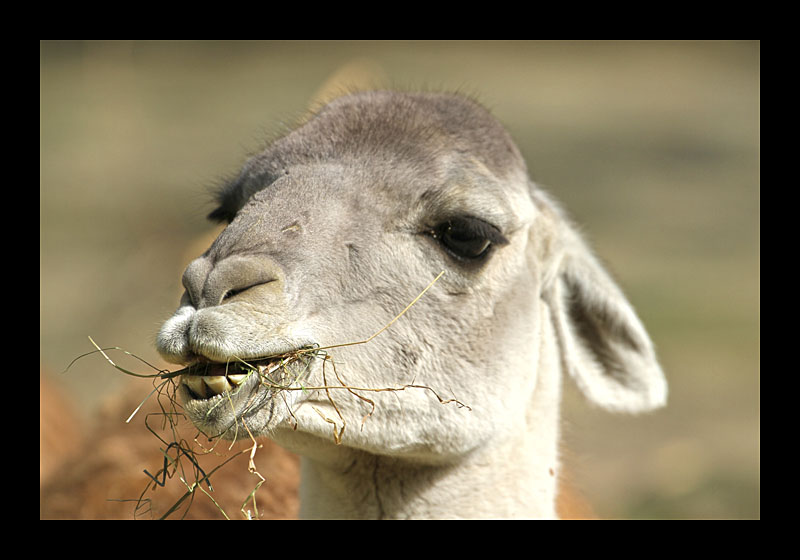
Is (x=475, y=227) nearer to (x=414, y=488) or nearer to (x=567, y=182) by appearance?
(x=414, y=488)

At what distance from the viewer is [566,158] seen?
16.4m

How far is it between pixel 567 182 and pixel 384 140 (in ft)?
41.6

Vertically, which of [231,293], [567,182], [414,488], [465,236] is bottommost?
[414,488]

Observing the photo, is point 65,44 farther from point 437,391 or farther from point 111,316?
point 437,391

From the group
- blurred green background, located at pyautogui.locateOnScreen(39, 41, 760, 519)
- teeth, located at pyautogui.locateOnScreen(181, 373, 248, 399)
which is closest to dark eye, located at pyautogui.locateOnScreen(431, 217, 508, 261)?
teeth, located at pyautogui.locateOnScreen(181, 373, 248, 399)

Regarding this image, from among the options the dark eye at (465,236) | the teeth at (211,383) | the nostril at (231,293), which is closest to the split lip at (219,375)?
the teeth at (211,383)

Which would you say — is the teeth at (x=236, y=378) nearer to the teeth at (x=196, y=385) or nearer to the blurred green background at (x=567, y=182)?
the teeth at (x=196, y=385)

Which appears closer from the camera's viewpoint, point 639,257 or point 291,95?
point 639,257

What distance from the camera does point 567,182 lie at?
1507 cm

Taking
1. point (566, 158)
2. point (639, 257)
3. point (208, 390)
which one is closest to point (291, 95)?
point (566, 158)

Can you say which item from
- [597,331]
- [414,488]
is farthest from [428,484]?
[597,331]

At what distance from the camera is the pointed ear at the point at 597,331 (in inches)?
134

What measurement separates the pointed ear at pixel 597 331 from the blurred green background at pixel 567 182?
41 centimetres
